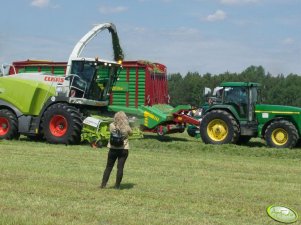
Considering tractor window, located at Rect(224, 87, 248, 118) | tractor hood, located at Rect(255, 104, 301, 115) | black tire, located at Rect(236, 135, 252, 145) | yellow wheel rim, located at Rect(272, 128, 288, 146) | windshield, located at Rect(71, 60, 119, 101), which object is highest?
windshield, located at Rect(71, 60, 119, 101)

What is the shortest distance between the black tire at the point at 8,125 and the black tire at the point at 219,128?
20.0 ft

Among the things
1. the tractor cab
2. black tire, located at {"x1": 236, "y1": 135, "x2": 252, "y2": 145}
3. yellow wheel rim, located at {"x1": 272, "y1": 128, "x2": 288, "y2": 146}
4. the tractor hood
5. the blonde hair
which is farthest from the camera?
black tire, located at {"x1": 236, "y1": 135, "x2": 252, "y2": 145}

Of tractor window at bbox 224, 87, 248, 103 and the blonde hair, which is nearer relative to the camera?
the blonde hair

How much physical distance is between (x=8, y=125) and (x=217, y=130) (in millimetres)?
6835

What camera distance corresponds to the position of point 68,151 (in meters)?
15.5

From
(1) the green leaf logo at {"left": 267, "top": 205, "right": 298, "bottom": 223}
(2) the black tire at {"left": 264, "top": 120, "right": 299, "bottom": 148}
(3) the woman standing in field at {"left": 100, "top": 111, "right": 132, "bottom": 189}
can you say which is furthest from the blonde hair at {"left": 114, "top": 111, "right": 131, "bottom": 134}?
(2) the black tire at {"left": 264, "top": 120, "right": 299, "bottom": 148}

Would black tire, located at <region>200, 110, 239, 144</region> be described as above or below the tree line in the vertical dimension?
below

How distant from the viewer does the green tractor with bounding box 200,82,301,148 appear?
1769 centimetres

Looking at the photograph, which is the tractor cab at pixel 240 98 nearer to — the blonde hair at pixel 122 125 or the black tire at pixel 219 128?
the black tire at pixel 219 128

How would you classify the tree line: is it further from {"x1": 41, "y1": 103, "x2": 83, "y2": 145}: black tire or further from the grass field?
the grass field

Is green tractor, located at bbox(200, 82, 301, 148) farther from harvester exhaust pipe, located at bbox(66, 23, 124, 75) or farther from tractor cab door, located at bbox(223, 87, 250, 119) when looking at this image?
harvester exhaust pipe, located at bbox(66, 23, 124, 75)

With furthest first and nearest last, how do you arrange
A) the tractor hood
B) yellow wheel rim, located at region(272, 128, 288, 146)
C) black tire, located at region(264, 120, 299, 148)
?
the tractor hood < yellow wheel rim, located at region(272, 128, 288, 146) < black tire, located at region(264, 120, 299, 148)

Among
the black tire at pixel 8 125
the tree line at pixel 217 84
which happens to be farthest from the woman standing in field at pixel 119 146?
the tree line at pixel 217 84

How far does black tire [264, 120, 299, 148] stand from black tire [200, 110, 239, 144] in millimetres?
1070
